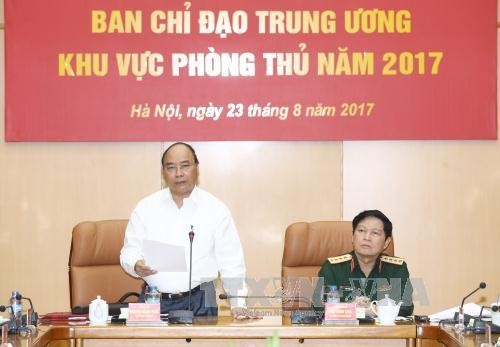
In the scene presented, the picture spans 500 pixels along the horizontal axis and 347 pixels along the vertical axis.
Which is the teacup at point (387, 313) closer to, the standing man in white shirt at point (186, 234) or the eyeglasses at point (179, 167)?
the standing man in white shirt at point (186, 234)

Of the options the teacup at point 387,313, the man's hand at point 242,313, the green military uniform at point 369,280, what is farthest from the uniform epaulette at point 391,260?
the man's hand at point 242,313

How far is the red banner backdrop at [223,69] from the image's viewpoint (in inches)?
201

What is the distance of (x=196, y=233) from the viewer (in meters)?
3.96

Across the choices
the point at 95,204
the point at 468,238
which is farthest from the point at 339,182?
the point at 95,204

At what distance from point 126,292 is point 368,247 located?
1208 mm

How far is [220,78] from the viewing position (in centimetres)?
512

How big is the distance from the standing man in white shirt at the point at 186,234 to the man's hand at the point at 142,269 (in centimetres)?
14

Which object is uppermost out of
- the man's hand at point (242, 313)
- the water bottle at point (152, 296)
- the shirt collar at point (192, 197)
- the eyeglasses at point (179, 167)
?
the eyeglasses at point (179, 167)

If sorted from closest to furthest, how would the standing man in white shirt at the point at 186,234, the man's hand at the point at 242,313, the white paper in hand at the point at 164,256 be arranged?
the man's hand at the point at 242,313 → the white paper in hand at the point at 164,256 → the standing man in white shirt at the point at 186,234

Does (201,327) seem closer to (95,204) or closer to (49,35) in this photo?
(95,204)

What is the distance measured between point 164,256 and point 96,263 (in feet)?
1.60

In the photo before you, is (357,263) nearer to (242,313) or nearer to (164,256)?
(242,313)

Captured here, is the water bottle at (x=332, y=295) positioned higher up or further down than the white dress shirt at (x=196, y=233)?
further down

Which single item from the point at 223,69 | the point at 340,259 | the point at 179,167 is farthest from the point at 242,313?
the point at 223,69
